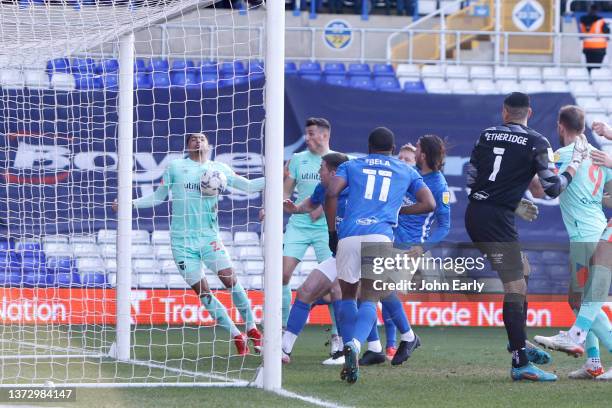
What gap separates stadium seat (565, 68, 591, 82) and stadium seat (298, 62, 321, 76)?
14.1 ft

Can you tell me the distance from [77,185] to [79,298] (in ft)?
4.71

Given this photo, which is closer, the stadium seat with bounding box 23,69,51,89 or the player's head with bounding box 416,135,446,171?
the player's head with bounding box 416,135,446,171

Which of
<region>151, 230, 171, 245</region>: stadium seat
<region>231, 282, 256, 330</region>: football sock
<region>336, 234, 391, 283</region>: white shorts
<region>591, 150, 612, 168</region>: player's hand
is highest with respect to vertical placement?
<region>591, 150, 612, 168</region>: player's hand

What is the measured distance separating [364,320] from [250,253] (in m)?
6.98

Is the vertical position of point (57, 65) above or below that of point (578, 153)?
above

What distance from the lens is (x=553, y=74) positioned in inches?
745

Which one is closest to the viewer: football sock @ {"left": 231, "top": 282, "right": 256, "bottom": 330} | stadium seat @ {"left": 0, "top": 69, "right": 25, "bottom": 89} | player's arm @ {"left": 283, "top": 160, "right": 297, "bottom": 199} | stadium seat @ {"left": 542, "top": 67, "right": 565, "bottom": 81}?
football sock @ {"left": 231, "top": 282, "right": 256, "bottom": 330}

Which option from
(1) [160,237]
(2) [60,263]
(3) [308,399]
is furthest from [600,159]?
(1) [160,237]

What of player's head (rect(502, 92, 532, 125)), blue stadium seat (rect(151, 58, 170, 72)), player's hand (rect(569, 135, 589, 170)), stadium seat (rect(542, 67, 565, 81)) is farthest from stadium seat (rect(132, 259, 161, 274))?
stadium seat (rect(542, 67, 565, 81))

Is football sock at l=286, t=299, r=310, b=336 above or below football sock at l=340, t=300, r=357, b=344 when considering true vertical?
below

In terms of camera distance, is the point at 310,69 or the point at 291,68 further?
the point at 310,69

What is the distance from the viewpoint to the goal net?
9.17 metres

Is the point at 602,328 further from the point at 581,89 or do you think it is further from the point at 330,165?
the point at 581,89

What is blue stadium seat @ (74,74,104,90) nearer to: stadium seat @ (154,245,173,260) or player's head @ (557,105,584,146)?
stadium seat @ (154,245,173,260)
